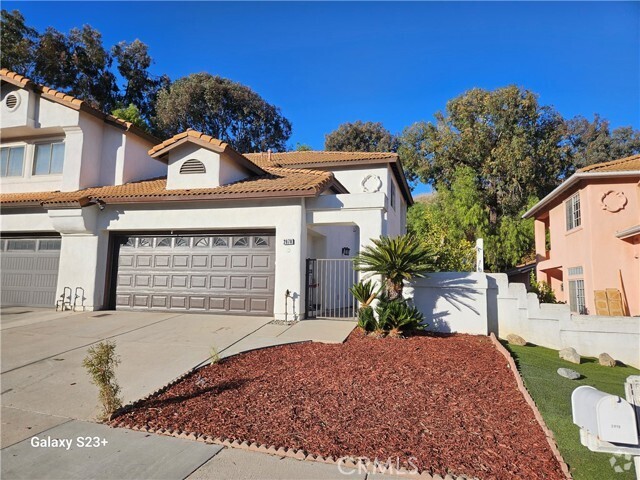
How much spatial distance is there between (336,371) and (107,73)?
1530 inches

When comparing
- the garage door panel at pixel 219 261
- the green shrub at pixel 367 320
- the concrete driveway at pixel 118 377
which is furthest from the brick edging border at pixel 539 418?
the garage door panel at pixel 219 261

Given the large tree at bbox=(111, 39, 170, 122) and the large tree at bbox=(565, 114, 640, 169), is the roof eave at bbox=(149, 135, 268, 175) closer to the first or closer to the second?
the large tree at bbox=(111, 39, 170, 122)

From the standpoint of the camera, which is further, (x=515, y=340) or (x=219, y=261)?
(x=219, y=261)

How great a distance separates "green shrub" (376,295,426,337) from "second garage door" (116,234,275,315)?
12.0ft

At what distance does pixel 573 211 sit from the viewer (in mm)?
14914

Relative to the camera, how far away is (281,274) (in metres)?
11.0

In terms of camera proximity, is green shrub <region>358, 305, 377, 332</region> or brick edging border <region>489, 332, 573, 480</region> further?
green shrub <region>358, 305, 377, 332</region>

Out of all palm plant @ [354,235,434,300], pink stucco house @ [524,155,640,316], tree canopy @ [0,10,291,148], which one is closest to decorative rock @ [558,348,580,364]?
palm plant @ [354,235,434,300]

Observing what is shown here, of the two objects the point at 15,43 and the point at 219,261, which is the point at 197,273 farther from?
the point at 15,43

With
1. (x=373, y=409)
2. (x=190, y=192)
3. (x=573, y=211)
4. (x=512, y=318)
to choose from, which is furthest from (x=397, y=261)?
(x=573, y=211)

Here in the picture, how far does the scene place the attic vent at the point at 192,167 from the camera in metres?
12.8

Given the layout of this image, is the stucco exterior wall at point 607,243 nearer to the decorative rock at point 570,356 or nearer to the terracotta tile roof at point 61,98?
the decorative rock at point 570,356

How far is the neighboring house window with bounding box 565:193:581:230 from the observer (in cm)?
1441

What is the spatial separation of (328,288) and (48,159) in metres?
11.8
